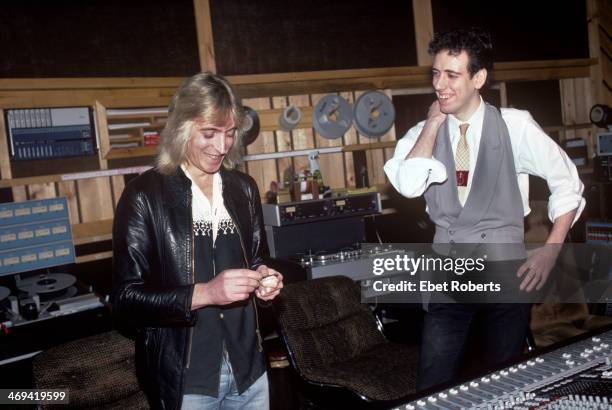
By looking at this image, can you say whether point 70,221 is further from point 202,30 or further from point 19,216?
point 202,30

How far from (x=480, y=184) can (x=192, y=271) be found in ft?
3.72

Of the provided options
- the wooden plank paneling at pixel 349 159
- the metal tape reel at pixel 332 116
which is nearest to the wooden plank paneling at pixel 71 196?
the metal tape reel at pixel 332 116

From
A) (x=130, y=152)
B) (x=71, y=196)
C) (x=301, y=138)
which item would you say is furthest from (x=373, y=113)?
(x=71, y=196)

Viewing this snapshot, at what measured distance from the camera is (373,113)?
203 inches

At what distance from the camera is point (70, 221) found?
4.05m

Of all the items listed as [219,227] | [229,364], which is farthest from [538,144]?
[229,364]

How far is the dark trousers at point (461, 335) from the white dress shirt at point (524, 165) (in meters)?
0.42

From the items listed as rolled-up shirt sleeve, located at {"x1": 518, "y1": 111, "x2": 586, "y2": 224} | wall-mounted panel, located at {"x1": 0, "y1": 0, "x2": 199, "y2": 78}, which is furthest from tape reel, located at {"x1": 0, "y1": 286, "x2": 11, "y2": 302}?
rolled-up shirt sleeve, located at {"x1": 518, "y1": 111, "x2": 586, "y2": 224}

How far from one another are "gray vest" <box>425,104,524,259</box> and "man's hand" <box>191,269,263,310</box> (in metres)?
0.91

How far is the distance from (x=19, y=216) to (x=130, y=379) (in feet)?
5.61

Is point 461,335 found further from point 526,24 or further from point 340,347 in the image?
point 526,24

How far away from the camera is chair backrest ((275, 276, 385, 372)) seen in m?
3.15

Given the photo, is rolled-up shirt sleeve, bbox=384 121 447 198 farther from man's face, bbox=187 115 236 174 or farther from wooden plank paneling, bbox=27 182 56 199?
wooden plank paneling, bbox=27 182 56 199

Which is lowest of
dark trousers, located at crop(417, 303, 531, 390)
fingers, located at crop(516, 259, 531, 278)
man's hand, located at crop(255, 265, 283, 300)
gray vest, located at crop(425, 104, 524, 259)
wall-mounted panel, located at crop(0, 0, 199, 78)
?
dark trousers, located at crop(417, 303, 531, 390)
